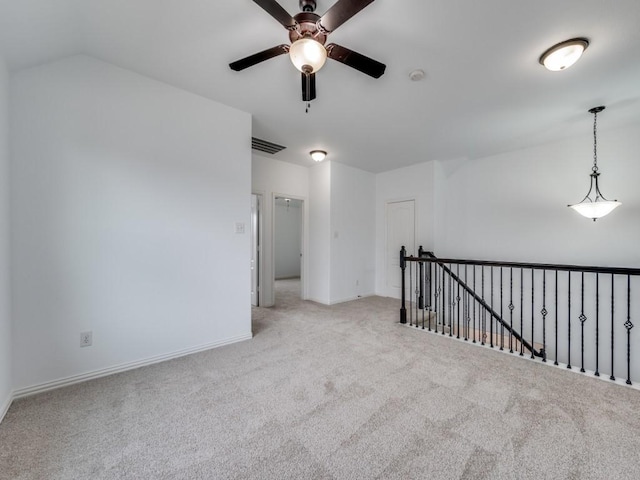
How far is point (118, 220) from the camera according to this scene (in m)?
2.37

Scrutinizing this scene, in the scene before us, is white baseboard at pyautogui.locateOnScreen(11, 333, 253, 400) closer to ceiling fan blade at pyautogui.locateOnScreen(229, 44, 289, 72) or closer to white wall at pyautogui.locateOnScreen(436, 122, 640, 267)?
ceiling fan blade at pyautogui.locateOnScreen(229, 44, 289, 72)

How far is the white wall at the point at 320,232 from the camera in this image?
16.3 ft

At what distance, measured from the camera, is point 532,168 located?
423cm

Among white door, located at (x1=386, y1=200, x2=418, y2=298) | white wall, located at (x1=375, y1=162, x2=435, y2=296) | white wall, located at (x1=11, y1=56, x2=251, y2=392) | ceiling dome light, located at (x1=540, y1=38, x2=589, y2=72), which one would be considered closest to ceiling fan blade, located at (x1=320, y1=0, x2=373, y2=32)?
ceiling dome light, located at (x1=540, y1=38, x2=589, y2=72)

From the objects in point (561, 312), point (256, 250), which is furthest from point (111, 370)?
point (561, 312)

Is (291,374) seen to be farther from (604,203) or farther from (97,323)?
(604,203)

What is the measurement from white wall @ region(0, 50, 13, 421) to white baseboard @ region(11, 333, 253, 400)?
0.12 m

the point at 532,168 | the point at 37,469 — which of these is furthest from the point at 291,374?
the point at 532,168

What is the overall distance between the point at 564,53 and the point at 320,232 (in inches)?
151

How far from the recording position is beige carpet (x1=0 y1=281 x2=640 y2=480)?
140 cm

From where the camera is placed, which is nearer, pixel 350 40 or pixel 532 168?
pixel 350 40

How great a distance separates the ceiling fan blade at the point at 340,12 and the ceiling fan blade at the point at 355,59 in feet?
0.44

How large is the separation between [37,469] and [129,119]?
8.36 feet

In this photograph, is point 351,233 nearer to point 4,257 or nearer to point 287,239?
point 287,239
